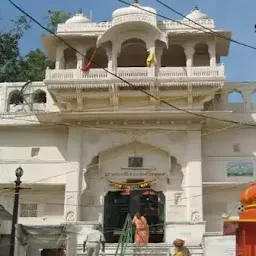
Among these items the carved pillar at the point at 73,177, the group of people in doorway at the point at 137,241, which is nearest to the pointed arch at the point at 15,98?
the carved pillar at the point at 73,177

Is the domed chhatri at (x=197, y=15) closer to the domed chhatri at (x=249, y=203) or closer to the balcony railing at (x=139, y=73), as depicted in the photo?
the balcony railing at (x=139, y=73)

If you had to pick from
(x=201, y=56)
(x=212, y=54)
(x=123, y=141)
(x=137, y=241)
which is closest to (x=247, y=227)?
(x=137, y=241)

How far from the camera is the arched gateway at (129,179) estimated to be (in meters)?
18.0

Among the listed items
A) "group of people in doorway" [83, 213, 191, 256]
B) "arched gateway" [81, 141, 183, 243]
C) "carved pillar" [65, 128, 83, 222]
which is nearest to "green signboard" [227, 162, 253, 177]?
"arched gateway" [81, 141, 183, 243]

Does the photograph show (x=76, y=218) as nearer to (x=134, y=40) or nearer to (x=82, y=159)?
(x=82, y=159)

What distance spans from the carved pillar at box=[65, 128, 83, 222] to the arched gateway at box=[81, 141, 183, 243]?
494 mm

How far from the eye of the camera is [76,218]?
56.4ft

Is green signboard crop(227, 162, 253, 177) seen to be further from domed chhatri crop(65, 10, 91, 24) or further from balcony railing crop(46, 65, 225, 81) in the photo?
domed chhatri crop(65, 10, 91, 24)

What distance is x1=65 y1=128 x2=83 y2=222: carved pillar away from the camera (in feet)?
56.7

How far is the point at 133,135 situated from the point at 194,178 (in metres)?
2.74

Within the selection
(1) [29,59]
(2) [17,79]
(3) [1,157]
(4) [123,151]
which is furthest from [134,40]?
(1) [29,59]

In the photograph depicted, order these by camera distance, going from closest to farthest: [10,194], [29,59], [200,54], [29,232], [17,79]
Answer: [29,232]
[10,194]
[200,54]
[17,79]
[29,59]

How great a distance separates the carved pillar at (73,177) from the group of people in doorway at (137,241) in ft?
5.66

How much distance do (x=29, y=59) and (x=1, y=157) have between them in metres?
11.5
